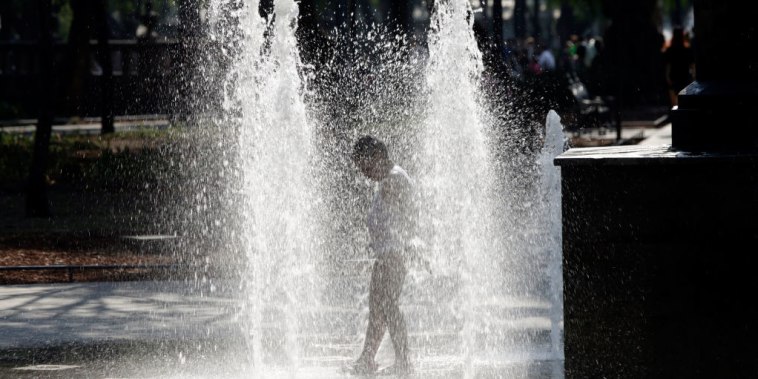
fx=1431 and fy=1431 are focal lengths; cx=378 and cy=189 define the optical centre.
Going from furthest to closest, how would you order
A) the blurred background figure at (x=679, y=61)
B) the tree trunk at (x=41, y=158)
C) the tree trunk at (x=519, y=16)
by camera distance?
the tree trunk at (x=519, y=16)
the blurred background figure at (x=679, y=61)
the tree trunk at (x=41, y=158)

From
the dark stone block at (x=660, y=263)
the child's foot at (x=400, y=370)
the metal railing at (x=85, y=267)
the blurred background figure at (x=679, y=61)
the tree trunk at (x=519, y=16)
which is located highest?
the tree trunk at (x=519, y=16)

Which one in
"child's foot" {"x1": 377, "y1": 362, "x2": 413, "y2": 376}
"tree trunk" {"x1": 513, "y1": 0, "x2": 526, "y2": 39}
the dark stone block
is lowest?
"child's foot" {"x1": 377, "y1": 362, "x2": 413, "y2": 376}

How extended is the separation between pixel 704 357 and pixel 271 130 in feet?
14.5

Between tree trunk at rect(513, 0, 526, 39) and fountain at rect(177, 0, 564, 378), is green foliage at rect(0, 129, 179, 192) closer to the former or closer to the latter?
fountain at rect(177, 0, 564, 378)

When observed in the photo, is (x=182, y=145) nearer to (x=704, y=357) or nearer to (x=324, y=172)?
(x=324, y=172)

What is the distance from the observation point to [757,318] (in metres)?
5.96

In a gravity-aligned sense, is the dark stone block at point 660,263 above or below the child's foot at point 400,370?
above

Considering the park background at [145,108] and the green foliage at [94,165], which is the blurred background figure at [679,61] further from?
the green foliage at [94,165]

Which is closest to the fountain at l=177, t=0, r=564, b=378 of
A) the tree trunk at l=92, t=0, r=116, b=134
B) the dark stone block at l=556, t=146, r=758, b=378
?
the dark stone block at l=556, t=146, r=758, b=378

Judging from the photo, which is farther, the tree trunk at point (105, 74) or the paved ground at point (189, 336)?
the tree trunk at point (105, 74)

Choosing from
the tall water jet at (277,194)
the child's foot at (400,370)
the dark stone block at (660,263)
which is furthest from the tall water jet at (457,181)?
the dark stone block at (660,263)

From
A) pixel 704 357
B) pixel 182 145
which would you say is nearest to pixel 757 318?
pixel 704 357

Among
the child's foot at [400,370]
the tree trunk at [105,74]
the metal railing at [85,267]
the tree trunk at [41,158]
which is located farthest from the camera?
the tree trunk at [105,74]

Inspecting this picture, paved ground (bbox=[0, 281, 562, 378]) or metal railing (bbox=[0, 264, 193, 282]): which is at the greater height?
metal railing (bbox=[0, 264, 193, 282])
